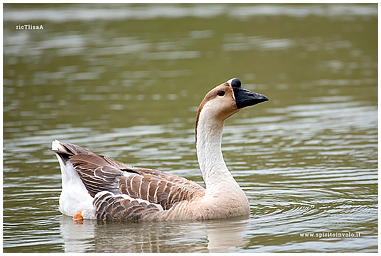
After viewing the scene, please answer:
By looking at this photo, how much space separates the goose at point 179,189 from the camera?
1023cm

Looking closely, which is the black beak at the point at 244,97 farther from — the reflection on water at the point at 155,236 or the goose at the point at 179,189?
the reflection on water at the point at 155,236

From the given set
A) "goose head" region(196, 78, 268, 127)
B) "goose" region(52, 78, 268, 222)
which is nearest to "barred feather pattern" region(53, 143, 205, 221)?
"goose" region(52, 78, 268, 222)

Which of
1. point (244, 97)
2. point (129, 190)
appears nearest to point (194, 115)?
point (129, 190)

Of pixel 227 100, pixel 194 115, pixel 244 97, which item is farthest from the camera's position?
pixel 194 115

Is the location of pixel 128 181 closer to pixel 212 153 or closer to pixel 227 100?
pixel 212 153

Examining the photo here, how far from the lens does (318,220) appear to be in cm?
1009

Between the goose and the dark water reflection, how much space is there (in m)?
0.27

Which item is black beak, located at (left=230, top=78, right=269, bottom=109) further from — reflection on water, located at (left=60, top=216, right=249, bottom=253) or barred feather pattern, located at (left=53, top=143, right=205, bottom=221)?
reflection on water, located at (left=60, top=216, right=249, bottom=253)

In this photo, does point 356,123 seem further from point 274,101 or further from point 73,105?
point 73,105

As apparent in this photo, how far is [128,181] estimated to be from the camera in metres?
10.7

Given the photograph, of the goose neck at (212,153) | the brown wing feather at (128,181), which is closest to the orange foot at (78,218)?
the brown wing feather at (128,181)

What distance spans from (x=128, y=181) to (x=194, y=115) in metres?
8.06

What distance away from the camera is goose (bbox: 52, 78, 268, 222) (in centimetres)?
1023

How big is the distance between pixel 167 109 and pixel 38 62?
1005cm
